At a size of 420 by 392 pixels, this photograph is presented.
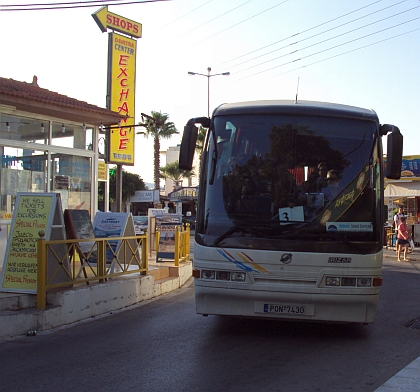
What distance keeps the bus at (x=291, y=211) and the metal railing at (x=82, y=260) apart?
2380 mm

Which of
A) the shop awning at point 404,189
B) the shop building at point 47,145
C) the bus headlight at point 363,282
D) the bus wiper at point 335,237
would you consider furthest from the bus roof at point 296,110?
the shop awning at point 404,189

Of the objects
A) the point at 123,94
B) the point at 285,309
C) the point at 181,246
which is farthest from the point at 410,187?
the point at 285,309

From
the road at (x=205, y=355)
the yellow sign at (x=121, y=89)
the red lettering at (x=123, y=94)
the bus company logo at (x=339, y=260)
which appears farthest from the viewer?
the red lettering at (x=123, y=94)

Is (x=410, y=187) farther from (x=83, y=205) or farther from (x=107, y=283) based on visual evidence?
(x=107, y=283)

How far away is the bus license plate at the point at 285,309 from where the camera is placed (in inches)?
275

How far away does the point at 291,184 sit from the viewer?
23.5 feet

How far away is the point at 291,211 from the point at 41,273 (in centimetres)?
375

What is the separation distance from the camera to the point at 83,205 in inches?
564

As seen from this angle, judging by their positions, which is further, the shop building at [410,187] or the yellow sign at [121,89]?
the shop building at [410,187]

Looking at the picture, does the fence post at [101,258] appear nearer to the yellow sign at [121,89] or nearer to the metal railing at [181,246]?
the metal railing at [181,246]

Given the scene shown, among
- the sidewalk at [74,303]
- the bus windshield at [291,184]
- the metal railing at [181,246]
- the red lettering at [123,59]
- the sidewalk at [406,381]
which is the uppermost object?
the red lettering at [123,59]

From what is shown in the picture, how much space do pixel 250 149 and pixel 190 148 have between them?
845 millimetres

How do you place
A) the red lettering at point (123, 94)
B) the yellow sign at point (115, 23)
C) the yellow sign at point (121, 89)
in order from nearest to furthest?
the yellow sign at point (115, 23) → the yellow sign at point (121, 89) → the red lettering at point (123, 94)

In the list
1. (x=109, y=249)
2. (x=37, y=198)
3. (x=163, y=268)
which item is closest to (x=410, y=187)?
(x=163, y=268)
